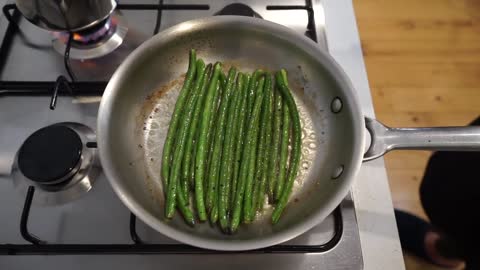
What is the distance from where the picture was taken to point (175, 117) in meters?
1.22

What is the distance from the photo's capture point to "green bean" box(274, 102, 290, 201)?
43.9 inches

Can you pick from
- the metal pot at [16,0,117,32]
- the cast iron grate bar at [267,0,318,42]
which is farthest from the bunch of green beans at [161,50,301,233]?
the metal pot at [16,0,117,32]

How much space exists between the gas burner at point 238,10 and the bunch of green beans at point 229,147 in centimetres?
23

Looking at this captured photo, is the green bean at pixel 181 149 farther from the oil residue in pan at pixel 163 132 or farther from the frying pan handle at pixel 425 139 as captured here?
the frying pan handle at pixel 425 139

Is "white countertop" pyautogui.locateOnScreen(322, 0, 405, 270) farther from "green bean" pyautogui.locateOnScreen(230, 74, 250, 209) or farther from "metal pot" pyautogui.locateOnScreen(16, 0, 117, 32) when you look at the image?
"metal pot" pyautogui.locateOnScreen(16, 0, 117, 32)

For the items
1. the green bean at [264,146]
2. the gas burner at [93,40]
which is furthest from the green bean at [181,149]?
the gas burner at [93,40]

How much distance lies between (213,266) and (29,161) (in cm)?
60

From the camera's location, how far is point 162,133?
124 cm

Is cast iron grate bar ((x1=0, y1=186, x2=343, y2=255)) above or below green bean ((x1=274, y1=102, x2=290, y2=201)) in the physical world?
below

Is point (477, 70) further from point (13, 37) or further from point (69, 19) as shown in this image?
point (13, 37)

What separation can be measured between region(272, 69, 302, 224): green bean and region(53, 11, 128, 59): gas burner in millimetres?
617

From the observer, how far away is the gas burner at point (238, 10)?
55.1 inches

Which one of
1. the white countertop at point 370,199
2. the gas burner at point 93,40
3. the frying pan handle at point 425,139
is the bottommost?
the white countertop at point 370,199

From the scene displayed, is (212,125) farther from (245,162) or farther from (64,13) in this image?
(64,13)
